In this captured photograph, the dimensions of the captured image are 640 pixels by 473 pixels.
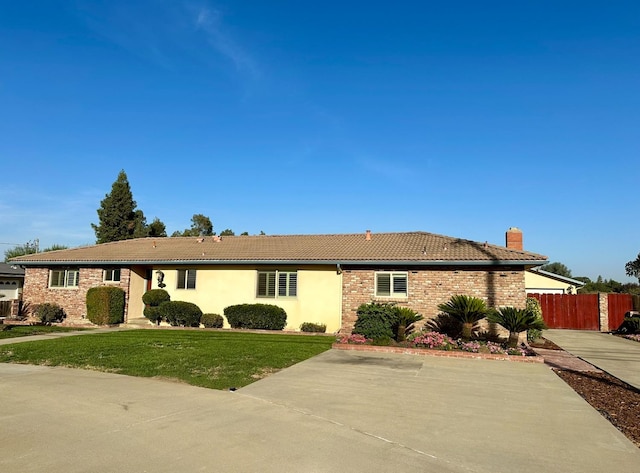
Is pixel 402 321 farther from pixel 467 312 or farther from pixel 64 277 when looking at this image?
pixel 64 277

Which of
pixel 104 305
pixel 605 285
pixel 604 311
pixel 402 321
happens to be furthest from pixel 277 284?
pixel 605 285

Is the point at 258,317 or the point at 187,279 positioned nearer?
the point at 258,317

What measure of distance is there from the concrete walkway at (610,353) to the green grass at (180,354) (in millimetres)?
7523

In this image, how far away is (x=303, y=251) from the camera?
62.9 feet

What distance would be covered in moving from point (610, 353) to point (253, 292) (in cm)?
1321

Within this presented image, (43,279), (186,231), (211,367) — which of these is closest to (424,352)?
(211,367)

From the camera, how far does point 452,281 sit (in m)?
16.1

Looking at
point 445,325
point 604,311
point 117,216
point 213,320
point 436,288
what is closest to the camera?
point 445,325

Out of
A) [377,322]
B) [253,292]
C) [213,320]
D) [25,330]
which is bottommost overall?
[25,330]

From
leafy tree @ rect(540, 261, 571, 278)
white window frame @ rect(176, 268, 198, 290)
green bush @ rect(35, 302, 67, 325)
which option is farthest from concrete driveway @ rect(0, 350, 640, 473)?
leafy tree @ rect(540, 261, 571, 278)

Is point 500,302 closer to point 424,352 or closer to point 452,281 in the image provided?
point 452,281

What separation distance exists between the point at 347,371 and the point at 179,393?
3870 mm

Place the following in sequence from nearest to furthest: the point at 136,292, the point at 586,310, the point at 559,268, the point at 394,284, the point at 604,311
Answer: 1. the point at 394,284
2. the point at 136,292
3. the point at 604,311
4. the point at 586,310
5. the point at 559,268

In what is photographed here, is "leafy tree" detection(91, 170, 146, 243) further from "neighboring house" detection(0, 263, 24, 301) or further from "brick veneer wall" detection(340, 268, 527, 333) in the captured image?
"brick veneer wall" detection(340, 268, 527, 333)
